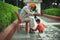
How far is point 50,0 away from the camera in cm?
5428

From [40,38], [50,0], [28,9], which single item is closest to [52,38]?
[40,38]

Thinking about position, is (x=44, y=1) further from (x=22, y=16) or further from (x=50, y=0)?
(x=22, y=16)

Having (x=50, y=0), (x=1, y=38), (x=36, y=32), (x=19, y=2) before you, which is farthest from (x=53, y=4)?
(x=1, y=38)

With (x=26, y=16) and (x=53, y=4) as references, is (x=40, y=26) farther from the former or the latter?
(x=53, y=4)

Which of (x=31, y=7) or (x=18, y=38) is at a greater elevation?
(x=31, y=7)

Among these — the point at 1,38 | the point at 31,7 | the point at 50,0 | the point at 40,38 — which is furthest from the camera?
the point at 50,0

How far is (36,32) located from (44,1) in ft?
146

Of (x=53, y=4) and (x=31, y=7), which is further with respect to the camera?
(x=53, y=4)

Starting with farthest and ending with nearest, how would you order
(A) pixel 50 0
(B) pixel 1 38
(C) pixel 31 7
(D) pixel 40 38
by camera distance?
(A) pixel 50 0, (C) pixel 31 7, (D) pixel 40 38, (B) pixel 1 38

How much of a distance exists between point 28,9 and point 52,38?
7.91 ft

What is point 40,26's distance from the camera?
12438mm

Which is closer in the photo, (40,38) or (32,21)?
(40,38)

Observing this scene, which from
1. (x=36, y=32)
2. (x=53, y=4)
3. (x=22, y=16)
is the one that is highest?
(x=22, y=16)

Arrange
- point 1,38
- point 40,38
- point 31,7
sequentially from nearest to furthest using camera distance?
point 1,38 < point 40,38 < point 31,7
